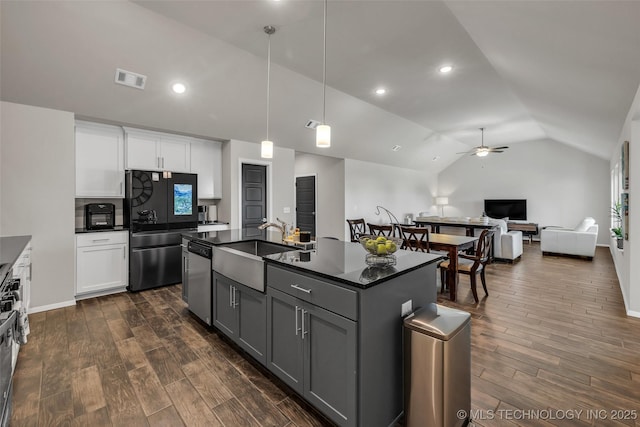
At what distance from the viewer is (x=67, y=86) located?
3.21m

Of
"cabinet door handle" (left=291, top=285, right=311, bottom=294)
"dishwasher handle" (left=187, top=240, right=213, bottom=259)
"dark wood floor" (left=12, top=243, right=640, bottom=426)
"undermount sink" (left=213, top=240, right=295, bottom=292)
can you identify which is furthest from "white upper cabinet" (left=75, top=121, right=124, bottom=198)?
"cabinet door handle" (left=291, top=285, right=311, bottom=294)

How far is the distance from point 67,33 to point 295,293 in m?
3.22

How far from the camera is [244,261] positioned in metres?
2.27

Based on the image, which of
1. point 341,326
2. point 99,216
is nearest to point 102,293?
point 99,216

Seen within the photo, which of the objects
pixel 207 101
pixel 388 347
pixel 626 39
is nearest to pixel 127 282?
pixel 207 101

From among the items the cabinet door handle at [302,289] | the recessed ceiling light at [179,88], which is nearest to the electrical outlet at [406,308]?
the cabinet door handle at [302,289]

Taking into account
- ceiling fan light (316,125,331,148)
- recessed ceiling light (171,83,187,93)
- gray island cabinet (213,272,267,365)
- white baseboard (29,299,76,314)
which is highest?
recessed ceiling light (171,83,187,93)

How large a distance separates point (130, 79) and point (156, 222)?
1.98m

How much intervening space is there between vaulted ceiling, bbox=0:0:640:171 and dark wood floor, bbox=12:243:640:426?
2393 millimetres

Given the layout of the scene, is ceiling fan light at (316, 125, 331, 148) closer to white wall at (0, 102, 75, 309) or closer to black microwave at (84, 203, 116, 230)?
white wall at (0, 102, 75, 309)

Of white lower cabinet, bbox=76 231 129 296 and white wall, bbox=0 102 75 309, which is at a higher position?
white wall, bbox=0 102 75 309

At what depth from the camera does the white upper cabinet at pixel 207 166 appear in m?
5.03

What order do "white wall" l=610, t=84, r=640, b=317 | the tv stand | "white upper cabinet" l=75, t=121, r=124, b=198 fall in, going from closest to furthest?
"white wall" l=610, t=84, r=640, b=317
"white upper cabinet" l=75, t=121, r=124, b=198
the tv stand

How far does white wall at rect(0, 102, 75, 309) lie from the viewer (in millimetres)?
3244
